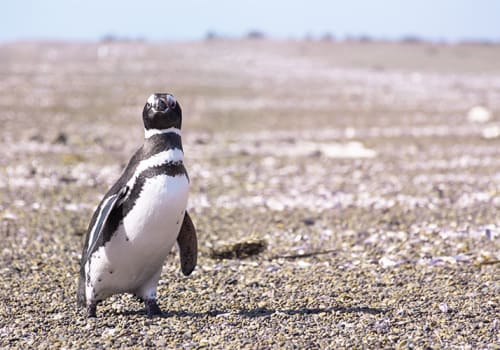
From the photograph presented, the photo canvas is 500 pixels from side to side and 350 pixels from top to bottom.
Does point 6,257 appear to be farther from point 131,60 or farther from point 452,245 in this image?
point 131,60

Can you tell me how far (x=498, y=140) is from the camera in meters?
16.0

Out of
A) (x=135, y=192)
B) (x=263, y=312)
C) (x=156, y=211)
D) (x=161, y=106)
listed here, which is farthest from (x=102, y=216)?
(x=263, y=312)

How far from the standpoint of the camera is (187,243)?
17.0 feet

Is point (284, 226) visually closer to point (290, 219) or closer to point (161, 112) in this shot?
point (290, 219)

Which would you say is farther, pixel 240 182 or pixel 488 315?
pixel 240 182

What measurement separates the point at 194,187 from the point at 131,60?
50.0m

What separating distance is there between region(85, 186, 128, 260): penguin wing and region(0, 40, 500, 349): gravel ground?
49cm

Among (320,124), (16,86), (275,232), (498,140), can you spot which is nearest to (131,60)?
(16,86)

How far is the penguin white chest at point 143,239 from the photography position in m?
4.55

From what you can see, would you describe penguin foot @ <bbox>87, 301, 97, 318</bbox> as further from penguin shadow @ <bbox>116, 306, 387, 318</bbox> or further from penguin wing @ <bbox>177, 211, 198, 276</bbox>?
penguin wing @ <bbox>177, 211, 198, 276</bbox>

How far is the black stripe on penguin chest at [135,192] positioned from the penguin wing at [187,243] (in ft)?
1.81

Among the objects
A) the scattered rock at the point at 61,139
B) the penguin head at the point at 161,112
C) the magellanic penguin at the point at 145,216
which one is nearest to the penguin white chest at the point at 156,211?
the magellanic penguin at the point at 145,216

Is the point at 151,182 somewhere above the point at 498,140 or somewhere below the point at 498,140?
above

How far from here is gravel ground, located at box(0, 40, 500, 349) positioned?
4.75 m
